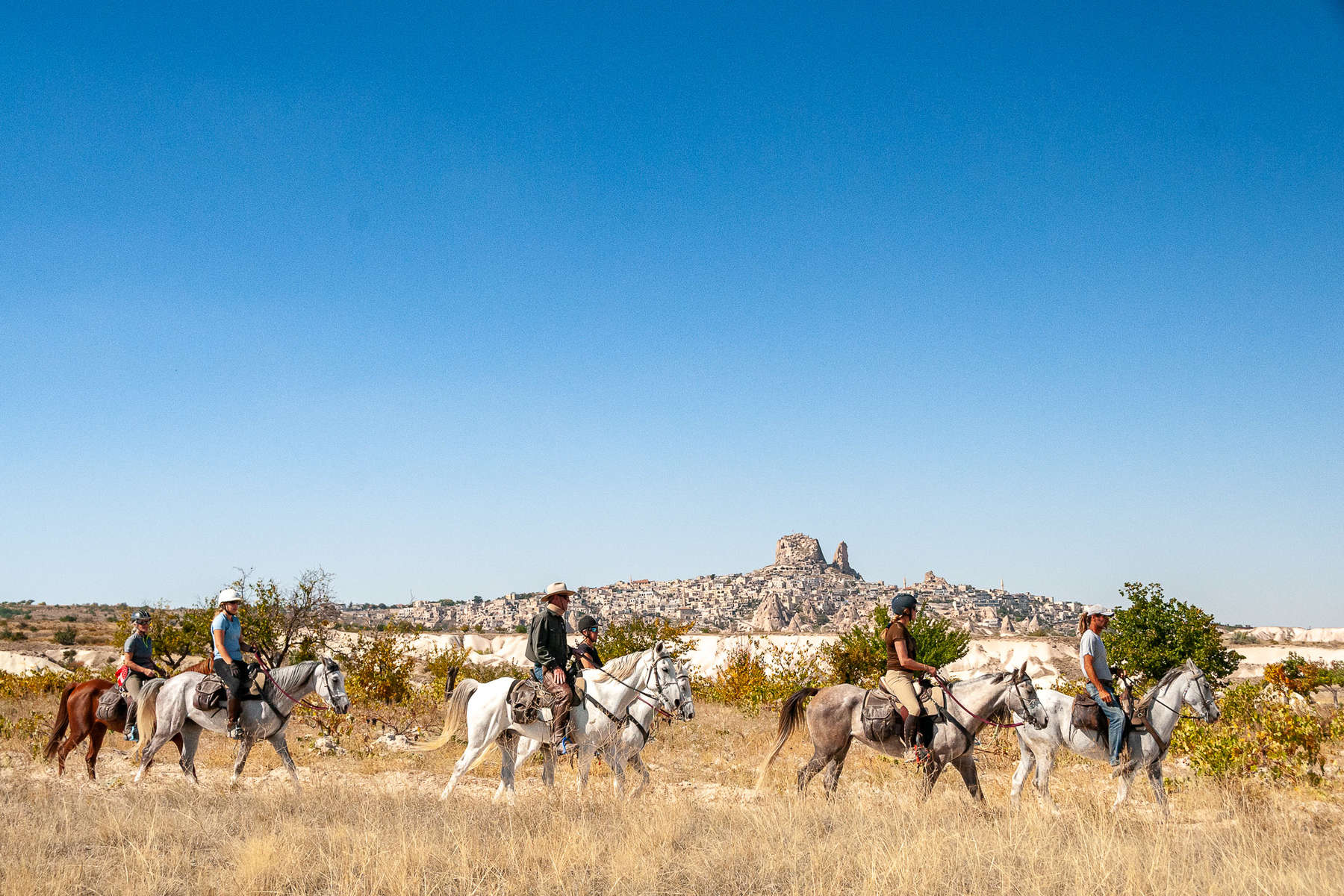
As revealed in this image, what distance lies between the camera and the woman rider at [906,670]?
9.65 m

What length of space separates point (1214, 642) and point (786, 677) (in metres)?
11.5

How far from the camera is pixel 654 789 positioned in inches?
472

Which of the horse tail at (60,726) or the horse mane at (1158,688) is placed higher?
the horse mane at (1158,688)

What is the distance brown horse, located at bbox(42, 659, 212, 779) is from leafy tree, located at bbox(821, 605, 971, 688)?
56.9 ft

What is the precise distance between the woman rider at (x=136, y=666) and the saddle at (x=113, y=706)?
0.30 feet

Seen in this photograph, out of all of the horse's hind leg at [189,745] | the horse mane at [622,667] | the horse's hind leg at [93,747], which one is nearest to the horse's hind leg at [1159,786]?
the horse mane at [622,667]

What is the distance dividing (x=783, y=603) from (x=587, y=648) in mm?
99942

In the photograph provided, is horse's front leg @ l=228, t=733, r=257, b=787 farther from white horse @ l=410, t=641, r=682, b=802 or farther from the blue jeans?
the blue jeans

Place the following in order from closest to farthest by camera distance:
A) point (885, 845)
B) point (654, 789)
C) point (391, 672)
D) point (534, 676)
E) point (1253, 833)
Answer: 1. point (885, 845)
2. point (1253, 833)
3. point (534, 676)
4. point (654, 789)
5. point (391, 672)

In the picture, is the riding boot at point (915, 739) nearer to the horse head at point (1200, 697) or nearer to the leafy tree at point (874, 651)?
the horse head at point (1200, 697)

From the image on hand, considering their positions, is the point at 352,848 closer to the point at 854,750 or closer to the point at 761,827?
the point at 761,827

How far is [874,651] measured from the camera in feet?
79.0

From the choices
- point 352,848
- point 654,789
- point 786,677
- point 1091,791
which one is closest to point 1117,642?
point 786,677

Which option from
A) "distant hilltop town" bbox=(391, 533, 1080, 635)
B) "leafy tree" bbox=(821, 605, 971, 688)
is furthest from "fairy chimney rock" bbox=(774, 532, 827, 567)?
"leafy tree" bbox=(821, 605, 971, 688)
